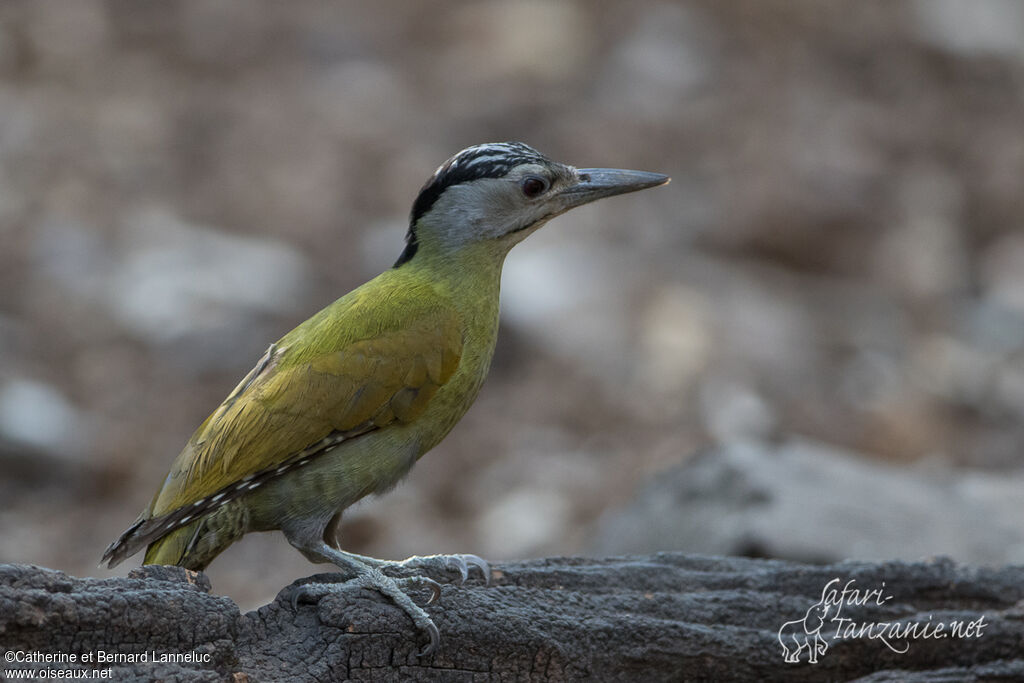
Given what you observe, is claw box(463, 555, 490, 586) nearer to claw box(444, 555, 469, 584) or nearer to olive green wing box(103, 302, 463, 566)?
claw box(444, 555, 469, 584)

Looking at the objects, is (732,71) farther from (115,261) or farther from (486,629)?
(486,629)

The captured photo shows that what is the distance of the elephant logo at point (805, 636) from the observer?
4.80 m

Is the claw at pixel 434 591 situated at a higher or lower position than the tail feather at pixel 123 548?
lower

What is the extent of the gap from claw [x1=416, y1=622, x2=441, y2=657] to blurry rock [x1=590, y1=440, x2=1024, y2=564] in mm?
2554

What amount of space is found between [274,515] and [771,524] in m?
2.83

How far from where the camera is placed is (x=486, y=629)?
173 inches

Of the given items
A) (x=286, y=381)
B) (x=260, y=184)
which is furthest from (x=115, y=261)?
(x=286, y=381)

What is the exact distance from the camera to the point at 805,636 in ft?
15.9

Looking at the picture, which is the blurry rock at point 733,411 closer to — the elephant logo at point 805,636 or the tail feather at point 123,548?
the elephant logo at point 805,636

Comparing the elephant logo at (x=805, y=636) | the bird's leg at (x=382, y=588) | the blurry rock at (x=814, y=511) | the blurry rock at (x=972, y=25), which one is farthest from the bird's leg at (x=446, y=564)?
the blurry rock at (x=972, y=25)

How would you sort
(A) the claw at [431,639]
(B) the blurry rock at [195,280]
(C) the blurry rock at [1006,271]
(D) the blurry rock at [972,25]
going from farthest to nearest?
1. (D) the blurry rock at [972,25]
2. (C) the blurry rock at [1006,271]
3. (B) the blurry rock at [195,280]
4. (A) the claw at [431,639]

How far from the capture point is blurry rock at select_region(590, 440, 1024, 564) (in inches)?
256

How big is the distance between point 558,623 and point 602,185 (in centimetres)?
182

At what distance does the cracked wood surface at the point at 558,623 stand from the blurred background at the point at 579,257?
1.30 meters
